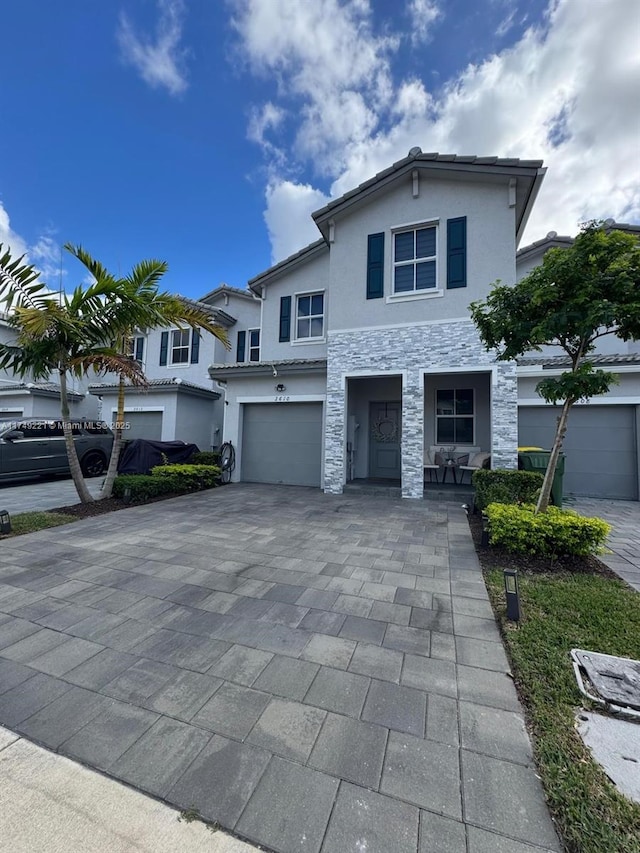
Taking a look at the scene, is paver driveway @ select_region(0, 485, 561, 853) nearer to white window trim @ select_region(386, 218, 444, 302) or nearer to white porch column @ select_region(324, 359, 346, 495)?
white porch column @ select_region(324, 359, 346, 495)

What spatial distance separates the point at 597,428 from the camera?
28.8 feet

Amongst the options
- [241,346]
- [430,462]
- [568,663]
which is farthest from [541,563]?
[241,346]

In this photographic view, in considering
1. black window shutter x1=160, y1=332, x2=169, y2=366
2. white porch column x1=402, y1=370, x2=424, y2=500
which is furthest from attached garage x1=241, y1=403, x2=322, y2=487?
black window shutter x1=160, y1=332, x2=169, y2=366

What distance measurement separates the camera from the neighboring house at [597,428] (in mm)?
8461

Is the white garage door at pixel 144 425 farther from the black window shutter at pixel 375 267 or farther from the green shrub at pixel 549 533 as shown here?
the green shrub at pixel 549 533

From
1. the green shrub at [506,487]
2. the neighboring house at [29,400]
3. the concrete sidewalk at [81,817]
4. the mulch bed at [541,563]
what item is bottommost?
the concrete sidewalk at [81,817]

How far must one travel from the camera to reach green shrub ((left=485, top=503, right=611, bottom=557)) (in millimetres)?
4254

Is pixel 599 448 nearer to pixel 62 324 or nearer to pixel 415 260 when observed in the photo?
pixel 415 260

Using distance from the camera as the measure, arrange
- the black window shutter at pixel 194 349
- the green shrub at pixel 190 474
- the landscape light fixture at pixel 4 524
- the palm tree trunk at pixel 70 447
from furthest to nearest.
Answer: the black window shutter at pixel 194 349, the green shrub at pixel 190 474, the palm tree trunk at pixel 70 447, the landscape light fixture at pixel 4 524

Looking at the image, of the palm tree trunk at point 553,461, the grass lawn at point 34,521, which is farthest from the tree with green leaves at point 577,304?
the grass lawn at point 34,521

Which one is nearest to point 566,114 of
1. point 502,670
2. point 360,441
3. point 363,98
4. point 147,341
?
point 363,98

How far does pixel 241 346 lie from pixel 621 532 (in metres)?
13.1

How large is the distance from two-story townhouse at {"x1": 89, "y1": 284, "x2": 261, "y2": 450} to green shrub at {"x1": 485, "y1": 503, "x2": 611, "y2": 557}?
1072cm

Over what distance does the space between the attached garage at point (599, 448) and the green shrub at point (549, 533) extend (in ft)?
17.5
